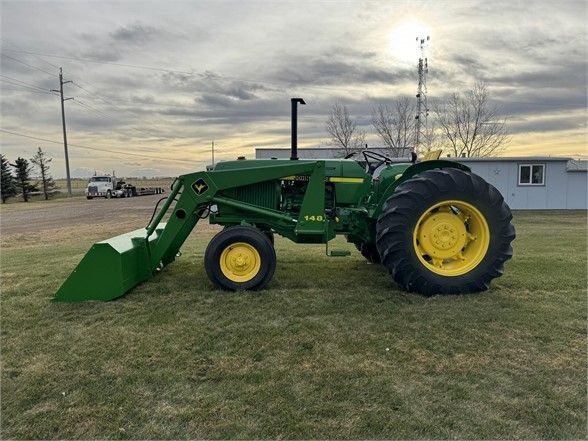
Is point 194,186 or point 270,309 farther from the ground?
point 194,186

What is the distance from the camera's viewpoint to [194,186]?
564cm

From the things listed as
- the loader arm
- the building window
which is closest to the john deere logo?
the loader arm

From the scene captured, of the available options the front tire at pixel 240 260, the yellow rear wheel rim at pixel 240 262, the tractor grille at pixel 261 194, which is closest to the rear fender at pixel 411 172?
the tractor grille at pixel 261 194

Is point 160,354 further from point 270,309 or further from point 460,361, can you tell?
point 460,361

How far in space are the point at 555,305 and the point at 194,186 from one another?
4316mm

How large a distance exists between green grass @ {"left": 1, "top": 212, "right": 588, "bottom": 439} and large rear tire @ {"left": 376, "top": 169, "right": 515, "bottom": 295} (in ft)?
0.83

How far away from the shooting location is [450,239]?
5.36m

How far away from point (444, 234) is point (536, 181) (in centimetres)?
1931

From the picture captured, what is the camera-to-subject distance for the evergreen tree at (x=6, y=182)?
130ft

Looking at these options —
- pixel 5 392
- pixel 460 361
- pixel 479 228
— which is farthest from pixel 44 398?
pixel 479 228

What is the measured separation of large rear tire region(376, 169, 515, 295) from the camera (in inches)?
201

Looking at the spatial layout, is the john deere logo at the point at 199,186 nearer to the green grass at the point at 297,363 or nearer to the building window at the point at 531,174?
the green grass at the point at 297,363

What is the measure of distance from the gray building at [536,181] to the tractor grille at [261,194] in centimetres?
1584

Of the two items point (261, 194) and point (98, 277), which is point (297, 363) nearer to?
point (98, 277)
